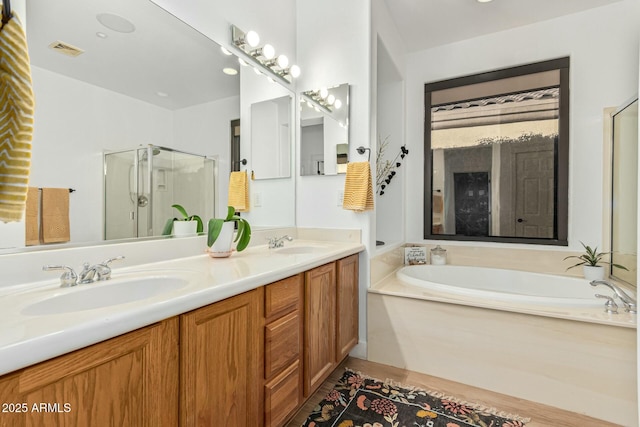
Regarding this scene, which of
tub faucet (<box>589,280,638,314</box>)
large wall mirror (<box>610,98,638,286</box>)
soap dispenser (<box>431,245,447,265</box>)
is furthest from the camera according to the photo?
soap dispenser (<box>431,245,447,265</box>)

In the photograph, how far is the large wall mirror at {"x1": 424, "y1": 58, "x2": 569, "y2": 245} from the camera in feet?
8.52

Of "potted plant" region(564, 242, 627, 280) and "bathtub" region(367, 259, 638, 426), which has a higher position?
"potted plant" region(564, 242, 627, 280)

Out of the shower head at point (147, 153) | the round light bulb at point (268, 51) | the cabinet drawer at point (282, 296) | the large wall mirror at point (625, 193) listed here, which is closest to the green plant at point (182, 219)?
the shower head at point (147, 153)

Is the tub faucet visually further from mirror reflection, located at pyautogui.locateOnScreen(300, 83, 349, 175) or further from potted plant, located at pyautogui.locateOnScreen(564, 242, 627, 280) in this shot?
mirror reflection, located at pyautogui.locateOnScreen(300, 83, 349, 175)

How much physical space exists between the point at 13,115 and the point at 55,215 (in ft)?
2.19

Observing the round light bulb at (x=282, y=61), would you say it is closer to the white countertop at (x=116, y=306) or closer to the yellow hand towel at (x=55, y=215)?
the white countertop at (x=116, y=306)

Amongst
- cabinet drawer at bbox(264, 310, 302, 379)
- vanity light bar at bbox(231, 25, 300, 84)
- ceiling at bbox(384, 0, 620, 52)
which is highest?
ceiling at bbox(384, 0, 620, 52)

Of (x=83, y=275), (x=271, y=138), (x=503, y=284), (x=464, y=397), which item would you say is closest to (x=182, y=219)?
(x=83, y=275)

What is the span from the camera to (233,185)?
1.93 m

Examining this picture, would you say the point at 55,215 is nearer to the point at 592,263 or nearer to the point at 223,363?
the point at 223,363

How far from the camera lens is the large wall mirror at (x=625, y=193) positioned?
206cm

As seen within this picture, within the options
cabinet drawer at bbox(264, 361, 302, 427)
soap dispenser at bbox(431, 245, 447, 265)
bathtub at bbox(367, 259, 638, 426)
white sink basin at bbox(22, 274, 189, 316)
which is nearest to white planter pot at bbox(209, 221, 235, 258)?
white sink basin at bbox(22, 274, 189, 316)

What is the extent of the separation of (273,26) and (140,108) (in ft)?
4.44

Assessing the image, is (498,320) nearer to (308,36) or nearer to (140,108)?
(140,108)
